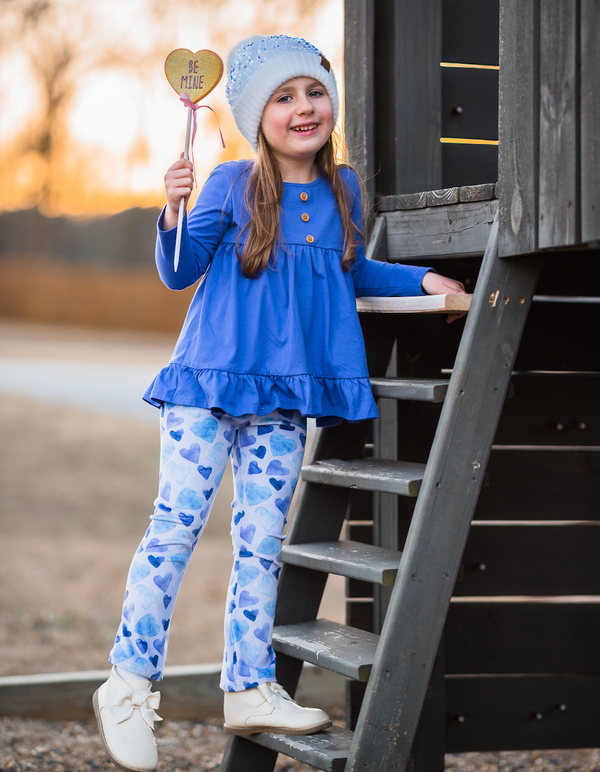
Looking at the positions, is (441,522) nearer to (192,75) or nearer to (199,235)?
(199,235)

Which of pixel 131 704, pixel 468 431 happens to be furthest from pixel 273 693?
pixel 468 431

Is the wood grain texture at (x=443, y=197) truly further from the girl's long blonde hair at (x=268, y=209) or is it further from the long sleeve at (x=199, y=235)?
the long sleeve at (x=199, y=235)

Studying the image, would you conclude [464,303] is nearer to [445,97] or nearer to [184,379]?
[184,379]

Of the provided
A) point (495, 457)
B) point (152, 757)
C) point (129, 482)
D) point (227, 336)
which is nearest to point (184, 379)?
point (227, 336)

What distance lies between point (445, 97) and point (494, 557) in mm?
1443

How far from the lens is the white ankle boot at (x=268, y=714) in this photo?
2133 millimetres

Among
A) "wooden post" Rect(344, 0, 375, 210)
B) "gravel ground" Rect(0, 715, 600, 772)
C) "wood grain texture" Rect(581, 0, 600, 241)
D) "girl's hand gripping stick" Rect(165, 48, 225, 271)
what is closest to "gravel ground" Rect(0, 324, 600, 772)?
"gravel ground" Rect(0, 715, 600, 772)

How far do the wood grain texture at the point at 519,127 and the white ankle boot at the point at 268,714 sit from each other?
115 centimetres

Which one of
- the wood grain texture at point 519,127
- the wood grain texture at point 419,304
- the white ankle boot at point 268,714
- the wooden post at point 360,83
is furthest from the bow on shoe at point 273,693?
the wooden post at point 360,83

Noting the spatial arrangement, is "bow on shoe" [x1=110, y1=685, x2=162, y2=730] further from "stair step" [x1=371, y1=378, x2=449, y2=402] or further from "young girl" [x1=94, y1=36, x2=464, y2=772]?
"stair step" [x1=371, y1=378, x2=449, y2=402]

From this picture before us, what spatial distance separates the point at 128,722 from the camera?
1.96 meters

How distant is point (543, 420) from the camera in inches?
116

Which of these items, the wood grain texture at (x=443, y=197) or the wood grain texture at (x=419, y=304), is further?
the wood grain texture at (x=443, y=197)

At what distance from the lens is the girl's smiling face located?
2191 millimetres
